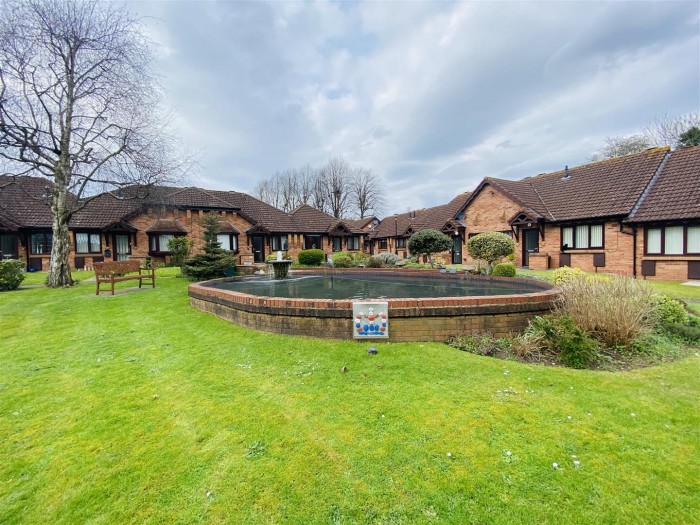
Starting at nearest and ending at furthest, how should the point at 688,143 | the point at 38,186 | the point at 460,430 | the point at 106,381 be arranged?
the point at 460,430 < the point at 106,381 < the point at 688,143 < the point at 38,186

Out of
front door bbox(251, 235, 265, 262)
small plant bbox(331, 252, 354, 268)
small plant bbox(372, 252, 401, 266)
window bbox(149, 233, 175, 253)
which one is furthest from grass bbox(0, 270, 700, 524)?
front door bbox(251, 235, 265, 262)

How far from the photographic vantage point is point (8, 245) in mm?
21734

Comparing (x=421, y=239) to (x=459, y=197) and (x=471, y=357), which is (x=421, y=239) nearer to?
(x=471, y=357)

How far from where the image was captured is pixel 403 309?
17.0 ft

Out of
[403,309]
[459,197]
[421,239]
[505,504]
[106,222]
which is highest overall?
[459,197]

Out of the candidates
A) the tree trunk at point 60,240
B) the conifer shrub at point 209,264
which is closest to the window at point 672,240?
the conifer shrub at point 209,264

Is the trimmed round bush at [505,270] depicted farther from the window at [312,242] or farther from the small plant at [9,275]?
the window at [312,242]

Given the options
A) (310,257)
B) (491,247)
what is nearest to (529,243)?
(491,247)

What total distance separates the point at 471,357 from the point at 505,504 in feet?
8.25

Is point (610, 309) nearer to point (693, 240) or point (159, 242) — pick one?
point (693, 240)

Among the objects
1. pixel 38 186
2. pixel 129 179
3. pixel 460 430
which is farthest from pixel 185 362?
pixel 38 186

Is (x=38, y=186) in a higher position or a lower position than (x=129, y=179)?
higher

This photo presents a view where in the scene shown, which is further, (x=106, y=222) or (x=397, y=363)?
(x=106, y=222)

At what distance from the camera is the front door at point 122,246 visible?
23672 millimetres
